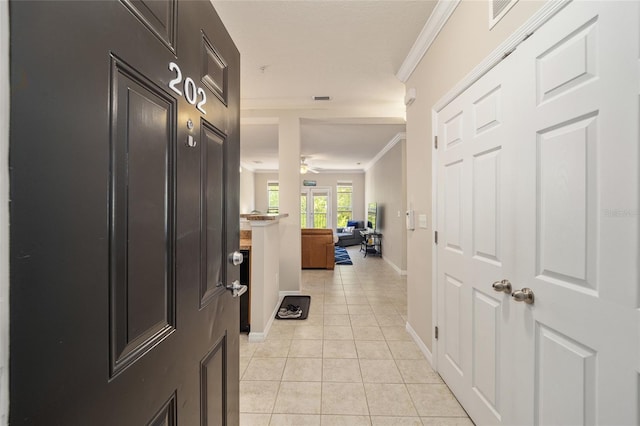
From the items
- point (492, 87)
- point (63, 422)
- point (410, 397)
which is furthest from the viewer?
point (410, 397)

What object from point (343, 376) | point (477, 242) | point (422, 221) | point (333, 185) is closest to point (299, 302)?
point (343, 376)

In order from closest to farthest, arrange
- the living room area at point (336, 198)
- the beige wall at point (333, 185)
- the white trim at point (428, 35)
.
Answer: the white trim at point (428, 35)
the living room area at point (336, 198)
the beige wall at point (333, 185)

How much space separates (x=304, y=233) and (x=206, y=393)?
4852 millimetres

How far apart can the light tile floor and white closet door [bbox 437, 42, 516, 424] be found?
0.25m

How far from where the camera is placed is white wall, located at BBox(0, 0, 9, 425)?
1.07 ft

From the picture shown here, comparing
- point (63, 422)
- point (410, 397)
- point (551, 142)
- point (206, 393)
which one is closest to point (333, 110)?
point (551, 142)

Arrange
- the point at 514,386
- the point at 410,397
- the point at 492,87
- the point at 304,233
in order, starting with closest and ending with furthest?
the point at 514,386 < the point at 492,87 < the point at 410,397 < the point at 304,233

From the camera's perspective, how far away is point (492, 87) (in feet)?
4.62

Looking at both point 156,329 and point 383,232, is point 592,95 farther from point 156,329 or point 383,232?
point 383,232

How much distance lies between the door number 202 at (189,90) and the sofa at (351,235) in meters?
8.09

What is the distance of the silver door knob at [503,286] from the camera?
4.21 feet

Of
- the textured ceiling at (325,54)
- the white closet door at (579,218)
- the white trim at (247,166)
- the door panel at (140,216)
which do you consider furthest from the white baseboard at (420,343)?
the white trim at (247,166)

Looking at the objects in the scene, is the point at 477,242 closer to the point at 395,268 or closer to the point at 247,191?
the point at 395,268

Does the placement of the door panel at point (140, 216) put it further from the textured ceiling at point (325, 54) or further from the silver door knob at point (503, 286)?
the textured ceiling at point (325, 54)
